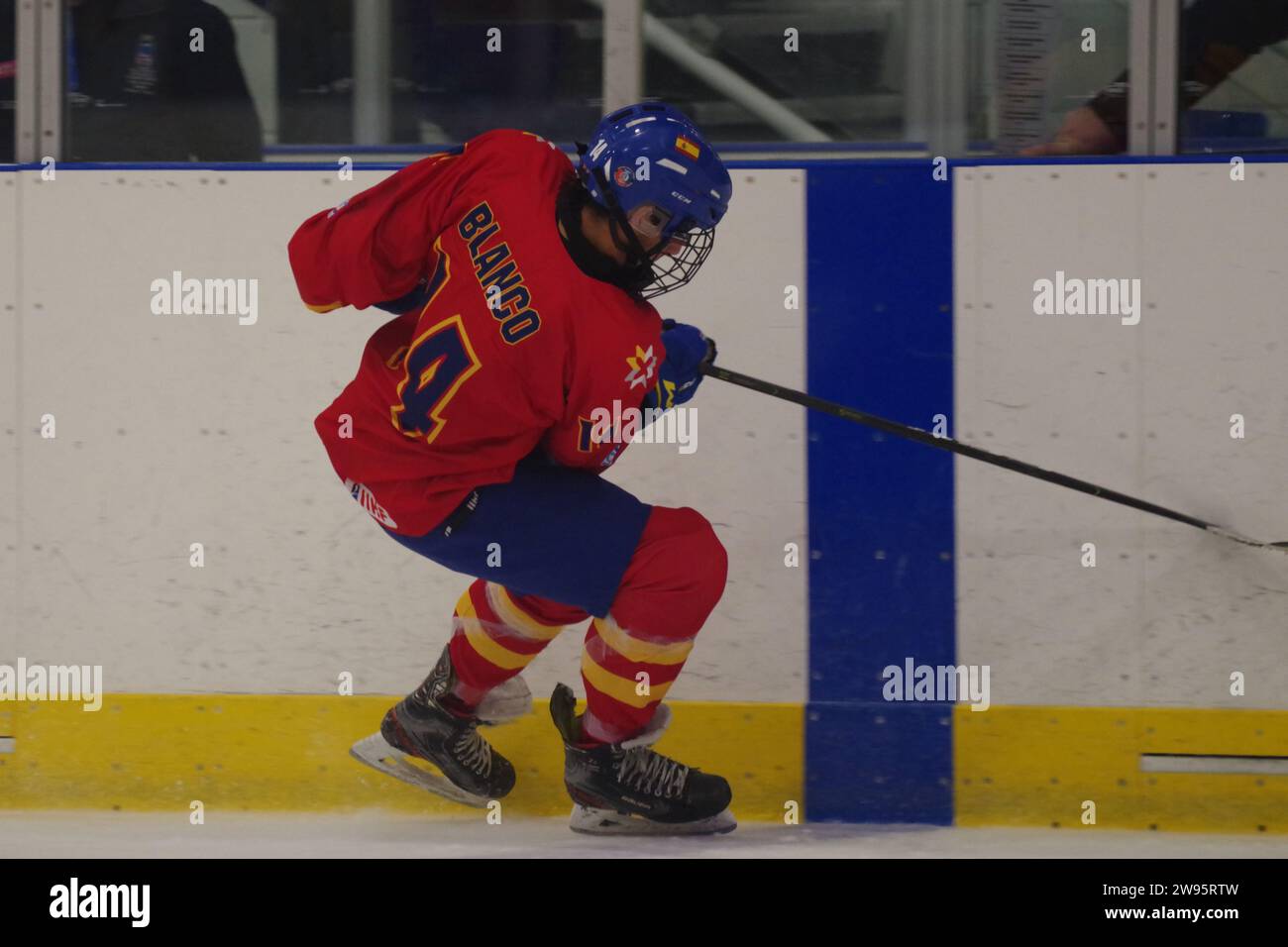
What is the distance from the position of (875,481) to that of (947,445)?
0.26m

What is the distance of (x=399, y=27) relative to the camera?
360cm

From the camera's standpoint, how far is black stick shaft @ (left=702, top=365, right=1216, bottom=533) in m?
3.11

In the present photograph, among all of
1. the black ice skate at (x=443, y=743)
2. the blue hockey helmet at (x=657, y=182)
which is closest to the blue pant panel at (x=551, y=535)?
the black ice skate at (x=443, y=743)

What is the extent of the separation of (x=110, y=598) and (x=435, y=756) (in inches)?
33.5

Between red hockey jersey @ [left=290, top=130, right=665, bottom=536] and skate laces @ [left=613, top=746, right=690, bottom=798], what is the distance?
578 mm

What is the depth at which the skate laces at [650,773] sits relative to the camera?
314 centimetres

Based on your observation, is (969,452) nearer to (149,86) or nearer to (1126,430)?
(1126,430)

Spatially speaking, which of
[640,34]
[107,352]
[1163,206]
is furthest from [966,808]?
[107,352]

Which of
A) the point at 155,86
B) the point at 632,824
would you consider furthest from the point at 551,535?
the point at 155,86

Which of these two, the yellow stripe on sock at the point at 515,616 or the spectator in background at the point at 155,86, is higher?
the spectator in background at the point at 155,86

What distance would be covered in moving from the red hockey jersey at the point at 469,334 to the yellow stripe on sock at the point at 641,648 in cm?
31

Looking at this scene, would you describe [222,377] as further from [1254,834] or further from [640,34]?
[1254,834]

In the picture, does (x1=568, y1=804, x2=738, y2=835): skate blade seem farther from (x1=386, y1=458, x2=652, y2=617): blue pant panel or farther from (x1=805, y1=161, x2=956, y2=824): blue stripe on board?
(x1=386, y1=458, x2=652, y2=617): blue pant panel

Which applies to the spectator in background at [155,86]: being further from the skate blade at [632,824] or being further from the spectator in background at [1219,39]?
the spectator in background at [1219,39]
